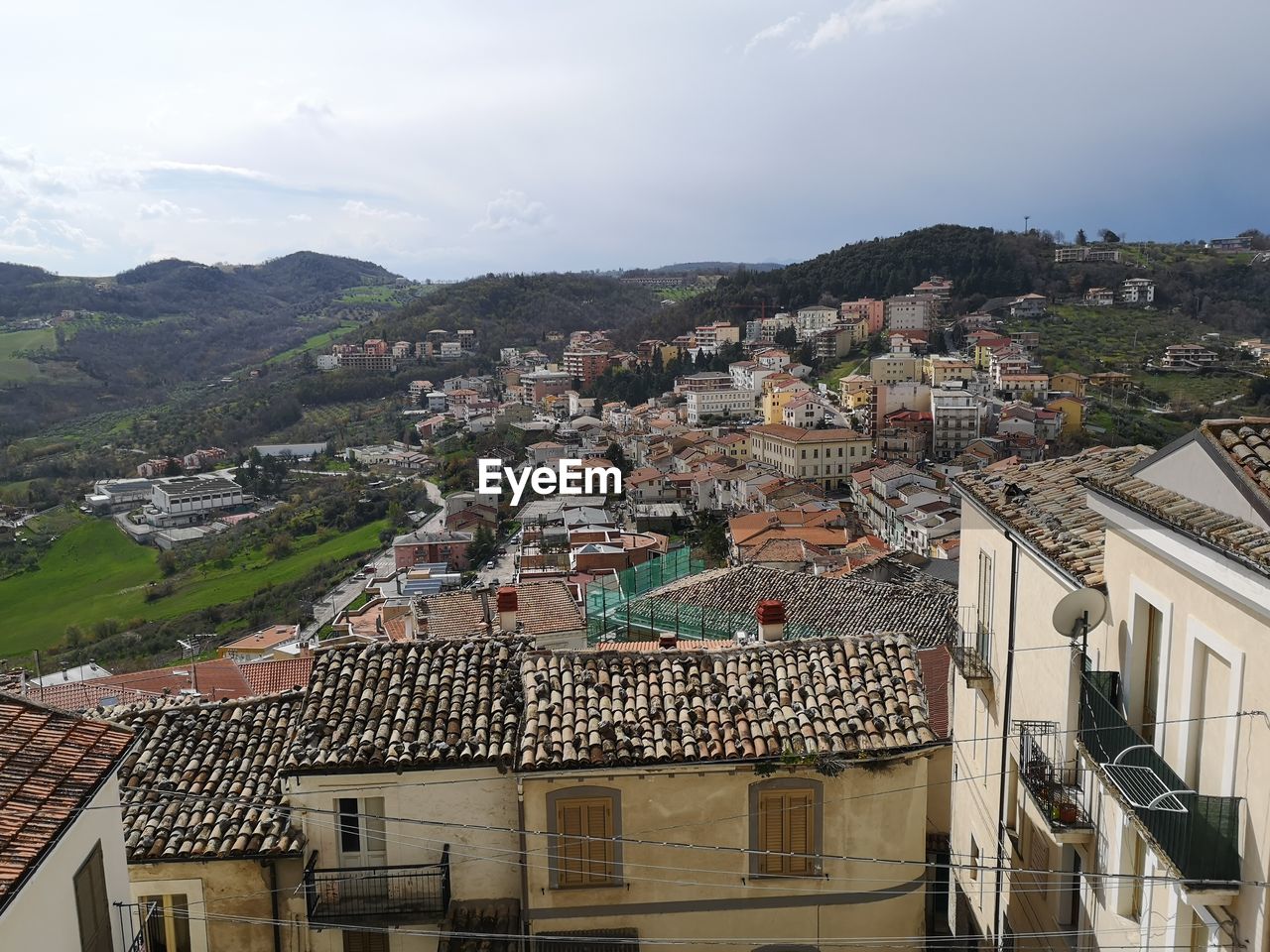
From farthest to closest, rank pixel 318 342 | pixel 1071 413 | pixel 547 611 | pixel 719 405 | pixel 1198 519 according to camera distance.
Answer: pixel 318 342 → pixel 719 405 → pixel 1071 413 → pixel 547 611 → pixel 1198 519

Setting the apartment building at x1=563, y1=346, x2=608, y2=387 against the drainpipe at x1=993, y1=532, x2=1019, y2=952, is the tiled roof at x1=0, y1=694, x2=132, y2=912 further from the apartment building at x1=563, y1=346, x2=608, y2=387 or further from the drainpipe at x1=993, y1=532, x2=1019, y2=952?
the apartment building at x1=563, y1=346, x2=608, y2=387

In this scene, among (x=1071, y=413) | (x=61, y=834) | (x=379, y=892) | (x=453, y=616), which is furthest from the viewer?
(x=1071, y=413)

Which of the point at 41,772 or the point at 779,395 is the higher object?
the point at 41,772

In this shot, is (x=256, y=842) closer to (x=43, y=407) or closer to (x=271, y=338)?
(x=43, y=407)

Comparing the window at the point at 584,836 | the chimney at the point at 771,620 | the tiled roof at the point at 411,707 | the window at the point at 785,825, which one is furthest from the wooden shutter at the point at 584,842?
the chimney at the point at 771,620

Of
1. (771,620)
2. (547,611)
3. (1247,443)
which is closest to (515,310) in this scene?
(547,611)

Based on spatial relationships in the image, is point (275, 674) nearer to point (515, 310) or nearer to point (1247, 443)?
point (1247, 443)

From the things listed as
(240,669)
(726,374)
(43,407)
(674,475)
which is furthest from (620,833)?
(43,407)

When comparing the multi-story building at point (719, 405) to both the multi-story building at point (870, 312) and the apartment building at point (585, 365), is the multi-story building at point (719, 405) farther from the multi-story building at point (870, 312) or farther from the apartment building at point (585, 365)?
the apartment building at point (585, 365)
